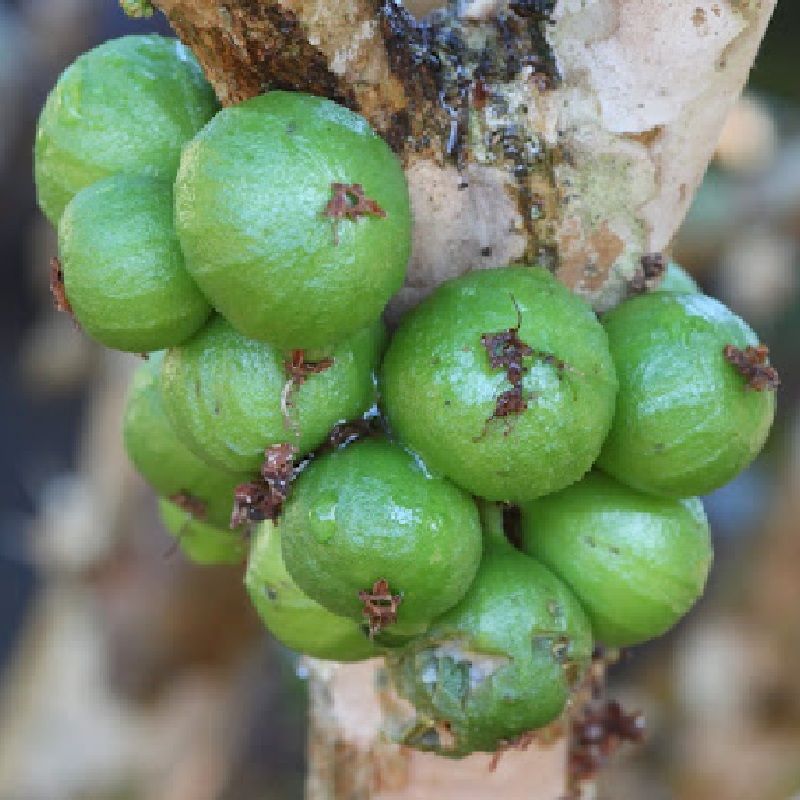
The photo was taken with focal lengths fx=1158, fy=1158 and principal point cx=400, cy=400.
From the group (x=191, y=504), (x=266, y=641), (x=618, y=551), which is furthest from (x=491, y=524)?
(x=266, y=641)

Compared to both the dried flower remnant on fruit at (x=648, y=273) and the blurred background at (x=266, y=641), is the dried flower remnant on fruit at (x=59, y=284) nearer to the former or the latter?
the dried flower remnant on fruit at (x=648, y=273)

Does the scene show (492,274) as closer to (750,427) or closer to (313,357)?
(313,357)

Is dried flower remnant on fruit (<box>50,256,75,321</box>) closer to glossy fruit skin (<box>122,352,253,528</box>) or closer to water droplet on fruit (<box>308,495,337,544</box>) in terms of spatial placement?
glossy fruit skin (<box>122,352,253,528</box>)

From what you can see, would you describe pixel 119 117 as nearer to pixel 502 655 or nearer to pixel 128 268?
pixel 128 268

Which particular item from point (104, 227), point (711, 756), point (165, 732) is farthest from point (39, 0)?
point (104, 227)

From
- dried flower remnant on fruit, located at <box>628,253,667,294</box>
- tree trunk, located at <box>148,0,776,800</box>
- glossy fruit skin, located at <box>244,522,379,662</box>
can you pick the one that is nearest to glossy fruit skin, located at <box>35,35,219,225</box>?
tree trunk, located at <box>148,0,776,800</box>

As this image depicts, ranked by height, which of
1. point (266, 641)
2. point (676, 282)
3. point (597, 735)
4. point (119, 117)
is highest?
point (119, 117)

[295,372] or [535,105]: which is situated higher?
[535,105]

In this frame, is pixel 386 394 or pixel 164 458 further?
pixel 164 458
